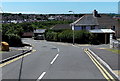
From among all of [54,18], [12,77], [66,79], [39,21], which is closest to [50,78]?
[66,79]

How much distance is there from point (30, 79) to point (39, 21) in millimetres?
144998

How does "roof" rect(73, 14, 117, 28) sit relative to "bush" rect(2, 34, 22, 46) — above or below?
above

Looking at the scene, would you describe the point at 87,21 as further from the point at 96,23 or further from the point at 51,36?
the point at 51,36

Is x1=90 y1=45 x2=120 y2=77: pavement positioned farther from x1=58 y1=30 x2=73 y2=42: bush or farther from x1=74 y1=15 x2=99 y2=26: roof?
x1=74 y1=15 x2=99 y2=26: roof

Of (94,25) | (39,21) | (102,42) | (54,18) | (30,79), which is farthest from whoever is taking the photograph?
(54,18)

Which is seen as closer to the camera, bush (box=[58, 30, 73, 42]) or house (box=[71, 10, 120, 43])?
bush (box=[58, 30, 73, 42])

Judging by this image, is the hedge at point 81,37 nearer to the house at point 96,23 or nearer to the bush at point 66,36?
the bush at point 66,36

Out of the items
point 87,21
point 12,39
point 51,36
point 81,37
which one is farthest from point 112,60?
point 87,21

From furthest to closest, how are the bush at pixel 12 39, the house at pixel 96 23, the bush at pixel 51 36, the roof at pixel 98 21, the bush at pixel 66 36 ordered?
the roof at pixel 98 21, the house at pixel 96 23, the bush at pixel 51 36, the bush at pixel 66 36, the bush at pixel 12 39

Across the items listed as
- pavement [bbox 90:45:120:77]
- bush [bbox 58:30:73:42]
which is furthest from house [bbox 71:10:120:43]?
pavement [bbox 90:45:120:77]

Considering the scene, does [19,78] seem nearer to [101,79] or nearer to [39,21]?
[101,79]

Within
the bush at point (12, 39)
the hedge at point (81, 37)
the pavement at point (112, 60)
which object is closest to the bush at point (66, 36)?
the hedge at point (81, 37)

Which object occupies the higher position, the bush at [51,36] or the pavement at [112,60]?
the pavement at [112,60]

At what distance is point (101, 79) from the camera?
44.2ft
